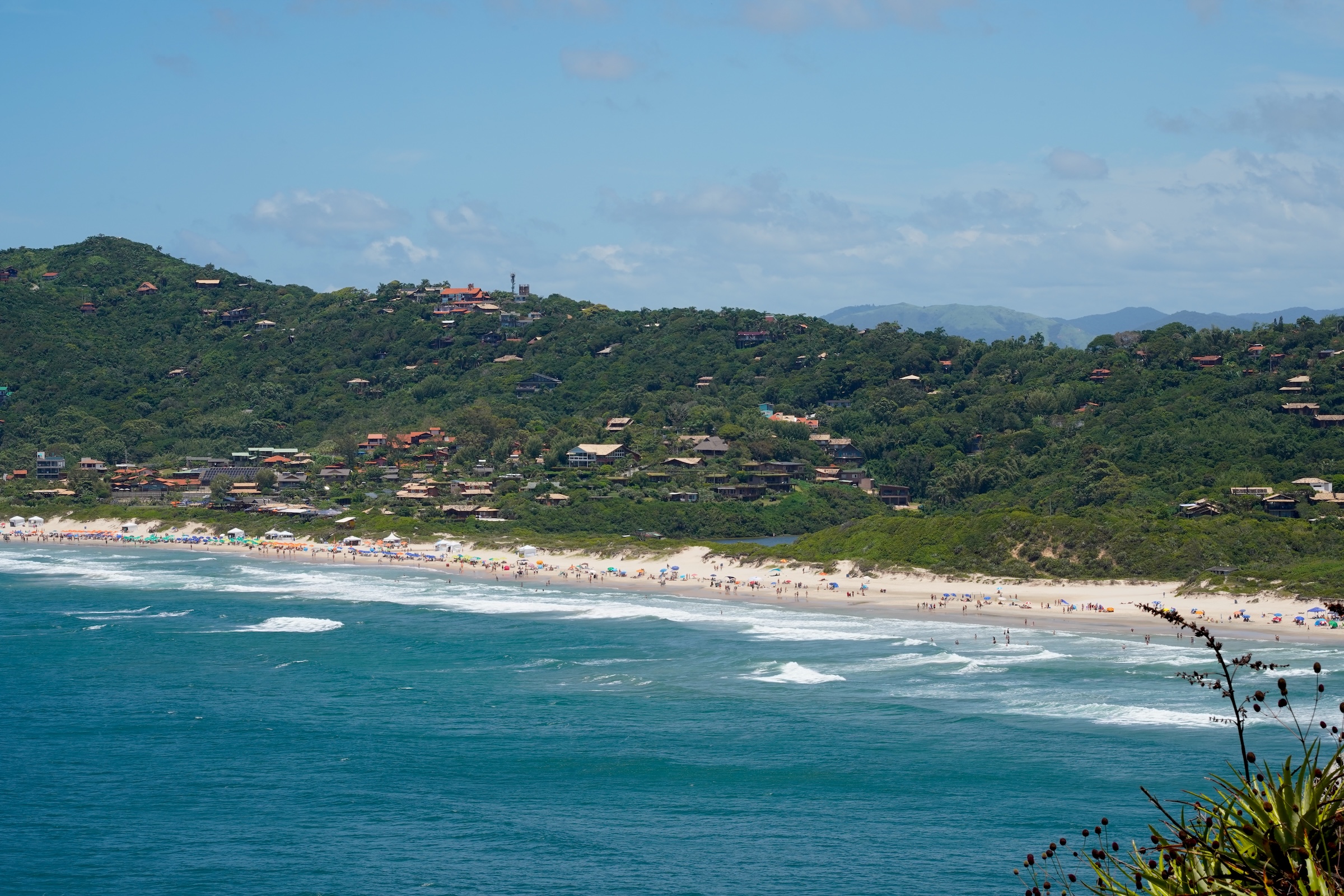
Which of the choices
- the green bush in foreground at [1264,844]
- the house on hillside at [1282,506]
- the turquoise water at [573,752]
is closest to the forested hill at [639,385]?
the house on hillside at [1282,506]

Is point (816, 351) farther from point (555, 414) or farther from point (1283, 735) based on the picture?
point (1283, 735)

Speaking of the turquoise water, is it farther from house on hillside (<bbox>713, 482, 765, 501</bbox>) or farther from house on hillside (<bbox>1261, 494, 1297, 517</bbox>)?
house on hillside (<bbox>713, 482, 765, 501</bbox>)

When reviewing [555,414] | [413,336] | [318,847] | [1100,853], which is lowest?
[318,847]

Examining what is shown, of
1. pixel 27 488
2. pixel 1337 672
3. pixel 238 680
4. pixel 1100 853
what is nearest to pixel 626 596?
pixel 238 680

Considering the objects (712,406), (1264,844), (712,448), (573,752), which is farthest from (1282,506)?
(1264,844)

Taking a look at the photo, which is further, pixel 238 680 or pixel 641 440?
pixel 641 440

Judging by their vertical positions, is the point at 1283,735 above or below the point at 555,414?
below
